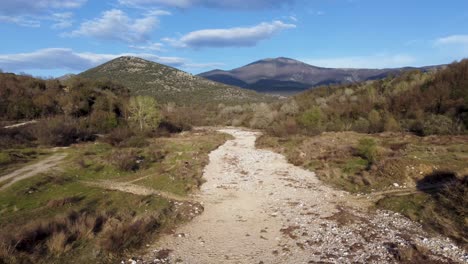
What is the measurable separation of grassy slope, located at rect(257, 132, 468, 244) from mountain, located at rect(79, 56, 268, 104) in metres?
77.0

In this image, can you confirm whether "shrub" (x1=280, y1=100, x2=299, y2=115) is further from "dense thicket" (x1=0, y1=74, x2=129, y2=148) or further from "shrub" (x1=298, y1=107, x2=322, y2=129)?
"dense thicket" (x1=0, y1=74, x2=129, y2=148)

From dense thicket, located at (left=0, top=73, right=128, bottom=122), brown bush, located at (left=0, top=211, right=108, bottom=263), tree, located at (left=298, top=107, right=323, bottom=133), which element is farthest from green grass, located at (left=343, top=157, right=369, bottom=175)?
dense thicket, located at (left=0, top=73, right=128, bottom=122)

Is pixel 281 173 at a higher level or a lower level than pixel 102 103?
lower

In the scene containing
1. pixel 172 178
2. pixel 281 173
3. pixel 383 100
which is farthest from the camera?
pixel 383 100

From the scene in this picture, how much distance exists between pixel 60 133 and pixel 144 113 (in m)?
14.6

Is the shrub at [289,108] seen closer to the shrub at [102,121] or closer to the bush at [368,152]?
the shrub at [102,121]

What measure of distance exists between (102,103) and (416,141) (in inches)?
1684

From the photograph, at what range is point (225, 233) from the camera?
456 inches

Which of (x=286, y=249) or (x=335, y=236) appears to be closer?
(x=286, y=249)

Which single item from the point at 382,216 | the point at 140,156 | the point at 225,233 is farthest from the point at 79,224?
the point at 140,156

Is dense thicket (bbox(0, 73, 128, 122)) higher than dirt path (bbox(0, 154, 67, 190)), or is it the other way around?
dense thicket (bbox(0, 73, 128, 122))

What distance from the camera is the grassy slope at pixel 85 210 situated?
31.0ft

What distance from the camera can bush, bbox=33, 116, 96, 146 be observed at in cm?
3247

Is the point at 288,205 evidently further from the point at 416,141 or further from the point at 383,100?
the point at 383,100
